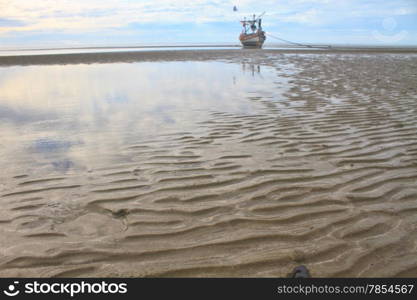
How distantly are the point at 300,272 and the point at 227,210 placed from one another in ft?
3.30

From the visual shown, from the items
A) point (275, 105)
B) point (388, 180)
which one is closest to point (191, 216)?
point (388, 180)

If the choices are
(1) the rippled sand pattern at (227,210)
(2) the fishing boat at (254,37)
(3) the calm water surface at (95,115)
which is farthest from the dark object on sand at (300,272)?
(2) the fishing boat at (254,37)

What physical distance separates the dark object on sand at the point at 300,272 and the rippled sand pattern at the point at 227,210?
69 millimetres

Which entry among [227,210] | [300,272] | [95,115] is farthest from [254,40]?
[300,272]

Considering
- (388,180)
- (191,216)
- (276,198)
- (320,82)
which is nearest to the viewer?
(191,216)

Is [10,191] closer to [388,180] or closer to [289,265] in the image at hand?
[289,265]

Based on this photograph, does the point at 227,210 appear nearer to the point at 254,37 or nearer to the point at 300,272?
the point at 300,272

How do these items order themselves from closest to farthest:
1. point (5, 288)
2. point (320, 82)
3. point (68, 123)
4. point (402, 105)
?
point (5, 288) < point (68, 123) < point (402, 105) < point (320, 82)

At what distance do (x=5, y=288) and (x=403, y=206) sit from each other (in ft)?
11.1

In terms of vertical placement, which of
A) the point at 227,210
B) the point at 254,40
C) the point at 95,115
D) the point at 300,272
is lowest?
the point at 300,272

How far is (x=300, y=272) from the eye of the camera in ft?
7.45

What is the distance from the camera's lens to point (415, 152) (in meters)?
4.64

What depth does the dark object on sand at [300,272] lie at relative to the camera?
7.35 feet

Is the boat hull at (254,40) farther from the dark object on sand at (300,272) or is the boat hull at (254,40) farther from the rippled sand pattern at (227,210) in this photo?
the dark object on sand at (300,272)
